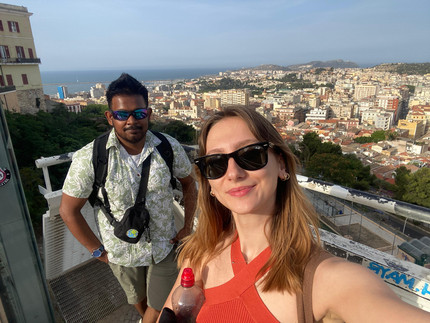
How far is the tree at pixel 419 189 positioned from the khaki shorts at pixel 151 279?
77.0 ft

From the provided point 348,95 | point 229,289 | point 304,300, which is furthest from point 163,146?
point 348,95

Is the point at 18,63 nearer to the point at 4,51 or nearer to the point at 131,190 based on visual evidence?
the point at 4,51

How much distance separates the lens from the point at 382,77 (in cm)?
10038

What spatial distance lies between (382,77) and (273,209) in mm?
118130

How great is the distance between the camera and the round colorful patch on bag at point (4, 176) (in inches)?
48.7

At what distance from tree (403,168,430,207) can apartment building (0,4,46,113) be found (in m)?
25.0

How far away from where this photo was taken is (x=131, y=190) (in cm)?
147

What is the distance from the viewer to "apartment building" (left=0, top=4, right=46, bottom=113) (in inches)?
593

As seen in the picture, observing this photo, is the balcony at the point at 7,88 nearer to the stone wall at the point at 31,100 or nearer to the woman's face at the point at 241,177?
the stone wall at the point at 31,100

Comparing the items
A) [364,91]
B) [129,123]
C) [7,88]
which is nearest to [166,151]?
[129,123]

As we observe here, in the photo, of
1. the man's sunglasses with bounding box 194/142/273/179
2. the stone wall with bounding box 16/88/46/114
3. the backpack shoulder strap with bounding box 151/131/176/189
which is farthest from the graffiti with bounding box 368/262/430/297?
the stone wall with bounding box 16/88/46/114

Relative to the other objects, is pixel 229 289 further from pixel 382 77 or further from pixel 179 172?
pixel 382 77

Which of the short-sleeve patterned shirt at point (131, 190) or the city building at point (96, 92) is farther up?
the short-sleeve patterned shirt at point (131, 190)

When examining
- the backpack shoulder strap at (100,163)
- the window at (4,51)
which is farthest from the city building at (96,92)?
the backpack shoulder strap at (100,163)
